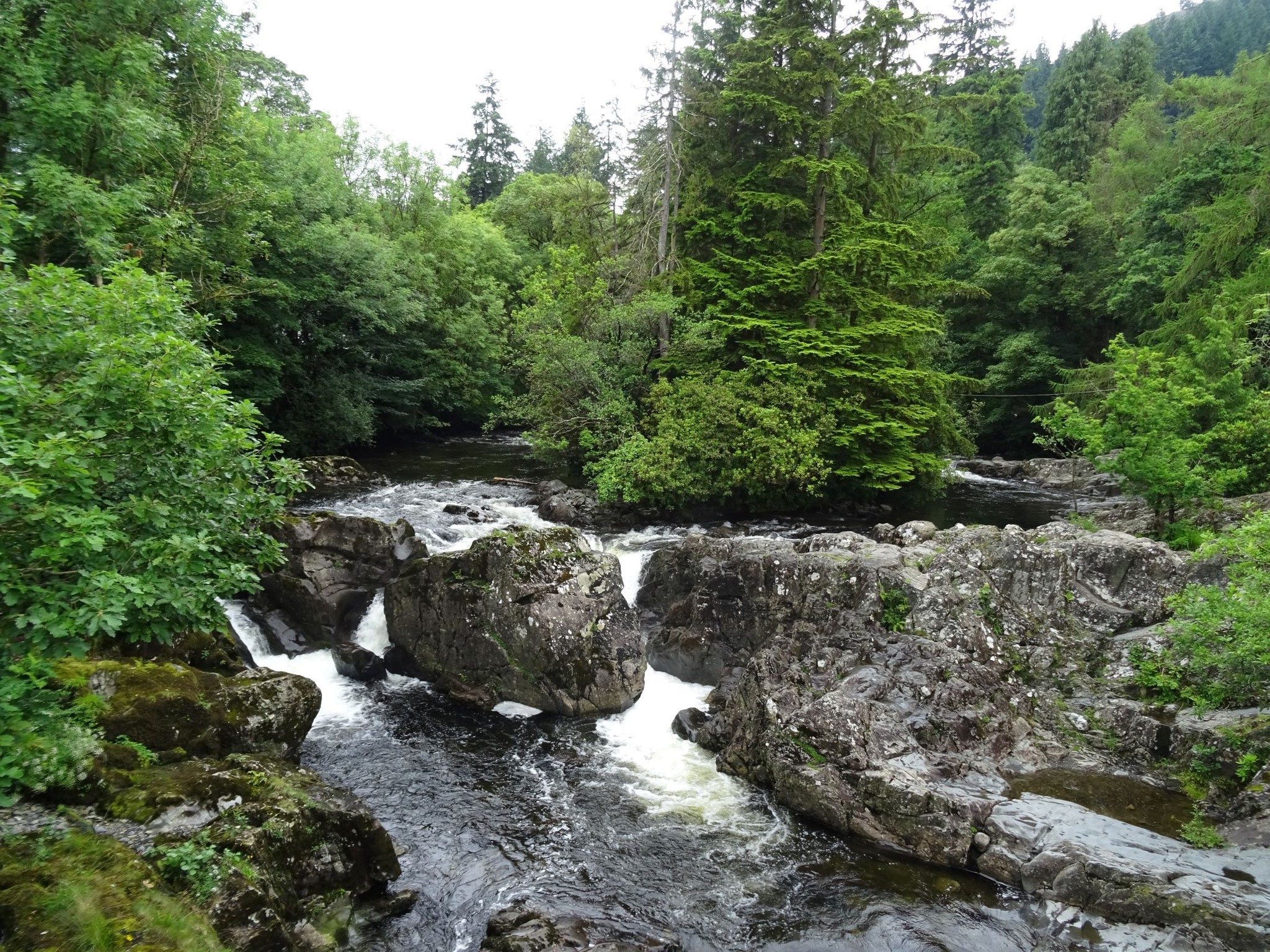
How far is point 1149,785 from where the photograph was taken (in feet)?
29.5

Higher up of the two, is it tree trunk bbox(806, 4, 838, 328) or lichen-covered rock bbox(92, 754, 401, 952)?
tree trunk bbox(806, 4, 838, 328)

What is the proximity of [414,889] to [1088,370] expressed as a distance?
31859 mm

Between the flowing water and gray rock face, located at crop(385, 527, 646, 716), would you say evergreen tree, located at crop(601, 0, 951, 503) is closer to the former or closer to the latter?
gray rock face, located at crop(385, 527, 646, 716)

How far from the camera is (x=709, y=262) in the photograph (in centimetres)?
2464

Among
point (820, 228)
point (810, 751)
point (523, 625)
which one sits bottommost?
point (810, 751)

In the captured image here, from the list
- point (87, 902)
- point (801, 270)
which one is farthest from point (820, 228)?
point (87, 902)

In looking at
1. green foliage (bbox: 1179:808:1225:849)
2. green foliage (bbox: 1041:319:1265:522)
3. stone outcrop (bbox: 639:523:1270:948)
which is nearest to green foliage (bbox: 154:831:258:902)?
stone outcrop (bbox: 639:523:1270:948)

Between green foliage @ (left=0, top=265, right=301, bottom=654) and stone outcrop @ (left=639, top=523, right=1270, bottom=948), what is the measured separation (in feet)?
26.1

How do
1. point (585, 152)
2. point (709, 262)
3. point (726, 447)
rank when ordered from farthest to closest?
point (585, 152) < point (709, 262) < point (726, 447)

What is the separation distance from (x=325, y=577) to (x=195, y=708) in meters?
6.20

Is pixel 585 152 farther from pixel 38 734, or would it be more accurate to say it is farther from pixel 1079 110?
pixel 1079 110

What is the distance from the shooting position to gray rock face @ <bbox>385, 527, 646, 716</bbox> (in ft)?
40.7

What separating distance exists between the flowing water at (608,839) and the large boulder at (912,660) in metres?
0.53

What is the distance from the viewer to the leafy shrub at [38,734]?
4488 millimetres
